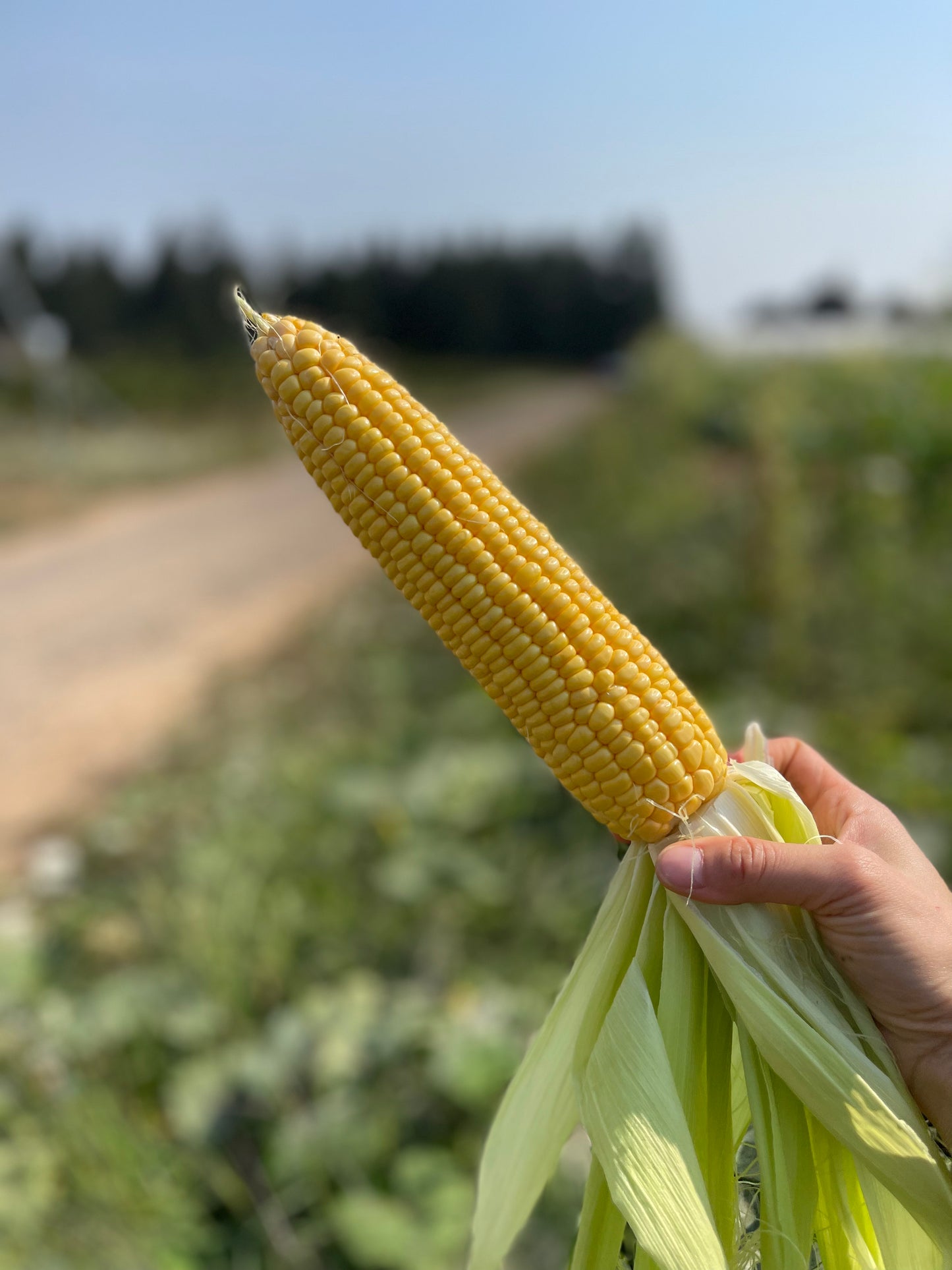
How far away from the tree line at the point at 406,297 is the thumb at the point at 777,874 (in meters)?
22.4

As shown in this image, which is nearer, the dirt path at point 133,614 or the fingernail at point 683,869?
the fingernail at point 683,869

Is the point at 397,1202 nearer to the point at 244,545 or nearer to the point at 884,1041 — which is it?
the point at 884,1041

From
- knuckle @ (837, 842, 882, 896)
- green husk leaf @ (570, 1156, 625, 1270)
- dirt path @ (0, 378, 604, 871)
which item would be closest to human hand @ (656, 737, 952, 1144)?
knuckle @ (837, 842, 882, 896)

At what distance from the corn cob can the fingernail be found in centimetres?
10

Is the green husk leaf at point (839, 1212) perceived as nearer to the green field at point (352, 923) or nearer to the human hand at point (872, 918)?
the human hand at point (872, 918)

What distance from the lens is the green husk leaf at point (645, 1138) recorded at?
106 centimetres

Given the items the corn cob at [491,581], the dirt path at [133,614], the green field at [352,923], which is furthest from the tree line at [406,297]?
the corn cob at [491,581]

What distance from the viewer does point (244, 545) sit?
11.9m

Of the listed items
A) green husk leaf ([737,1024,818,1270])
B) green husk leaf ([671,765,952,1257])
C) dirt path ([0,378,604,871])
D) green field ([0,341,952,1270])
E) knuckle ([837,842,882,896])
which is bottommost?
dirt path ([0,378,604,871])

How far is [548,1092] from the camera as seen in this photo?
128 cm

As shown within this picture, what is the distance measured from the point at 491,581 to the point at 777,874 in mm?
576

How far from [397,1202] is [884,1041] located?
169 cm

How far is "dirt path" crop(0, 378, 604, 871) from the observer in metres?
6.05

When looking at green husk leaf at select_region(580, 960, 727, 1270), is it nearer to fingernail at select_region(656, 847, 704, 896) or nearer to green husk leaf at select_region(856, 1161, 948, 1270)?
fingernail at select_region(656, 847, 704, 896)
